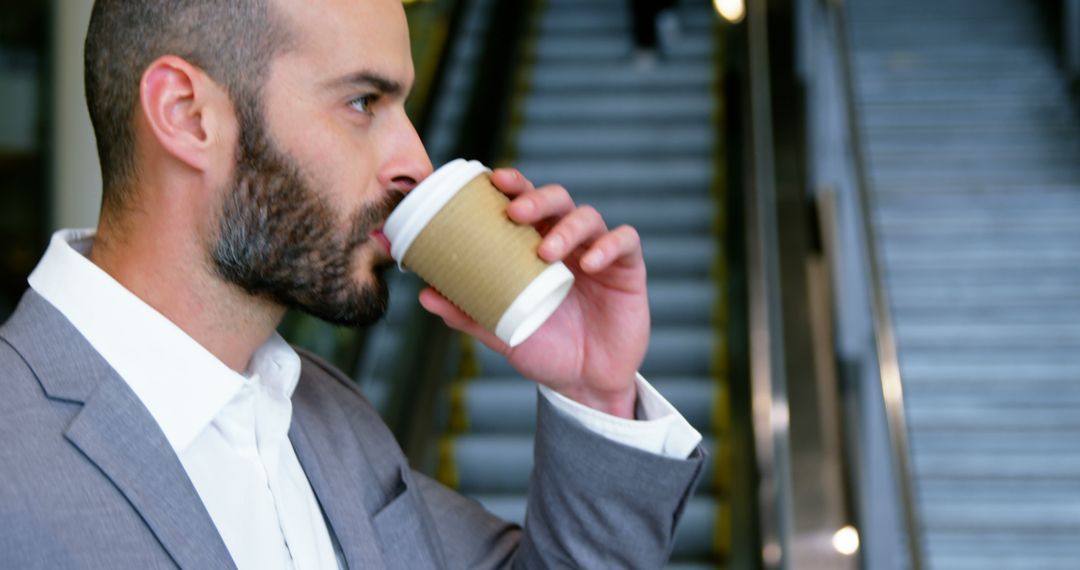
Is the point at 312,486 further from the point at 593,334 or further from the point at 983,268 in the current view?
the point at 983,268

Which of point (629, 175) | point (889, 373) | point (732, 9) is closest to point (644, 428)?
point (889, 373)

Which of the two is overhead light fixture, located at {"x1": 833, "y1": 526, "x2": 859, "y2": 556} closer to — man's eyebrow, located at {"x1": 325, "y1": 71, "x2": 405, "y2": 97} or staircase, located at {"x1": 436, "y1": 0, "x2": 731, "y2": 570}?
staircase, located at {"x1": 436, "y1": 0, "x2": 731, "y2": 570}

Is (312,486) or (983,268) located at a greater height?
(983,268)

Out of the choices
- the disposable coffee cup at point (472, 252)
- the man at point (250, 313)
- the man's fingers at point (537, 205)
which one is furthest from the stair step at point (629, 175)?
the disposable coffee cup at point (472, 252)

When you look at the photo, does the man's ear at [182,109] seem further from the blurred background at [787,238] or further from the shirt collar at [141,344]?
the blurred background at [787,238]

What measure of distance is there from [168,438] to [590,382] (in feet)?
1.68

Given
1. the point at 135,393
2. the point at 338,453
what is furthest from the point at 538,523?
the point at 135,393

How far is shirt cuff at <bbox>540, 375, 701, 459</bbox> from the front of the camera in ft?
5.17

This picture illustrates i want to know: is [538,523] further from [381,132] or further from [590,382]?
[381,132]

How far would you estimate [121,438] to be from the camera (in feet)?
4.11

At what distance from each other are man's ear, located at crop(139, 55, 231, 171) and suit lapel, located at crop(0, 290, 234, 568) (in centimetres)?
22

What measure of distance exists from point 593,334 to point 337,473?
36cm

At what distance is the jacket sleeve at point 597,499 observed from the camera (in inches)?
61.5

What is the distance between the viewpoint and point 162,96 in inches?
54.6
